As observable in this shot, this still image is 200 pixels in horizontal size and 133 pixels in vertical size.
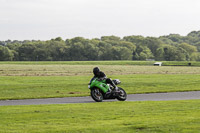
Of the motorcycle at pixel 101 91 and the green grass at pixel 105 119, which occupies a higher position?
the motorcycle at pixel 101 91

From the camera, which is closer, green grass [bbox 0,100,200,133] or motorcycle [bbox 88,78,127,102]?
green grass [bbox 0,100,200,133]

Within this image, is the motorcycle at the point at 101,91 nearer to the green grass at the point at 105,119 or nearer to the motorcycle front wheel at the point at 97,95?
the motorcycle front wheel at the point at 97,95

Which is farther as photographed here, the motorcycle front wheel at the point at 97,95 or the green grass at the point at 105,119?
the motorcycle front wheel at the point at 97,95

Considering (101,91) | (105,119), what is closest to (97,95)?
(101,91)

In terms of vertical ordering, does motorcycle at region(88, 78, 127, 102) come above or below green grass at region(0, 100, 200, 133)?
above

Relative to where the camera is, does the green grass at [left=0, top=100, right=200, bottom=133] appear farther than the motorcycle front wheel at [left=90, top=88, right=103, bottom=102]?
No

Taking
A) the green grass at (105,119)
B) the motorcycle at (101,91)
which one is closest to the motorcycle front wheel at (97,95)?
the motorcycle at (101,91)

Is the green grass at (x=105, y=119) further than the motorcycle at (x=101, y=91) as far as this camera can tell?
No

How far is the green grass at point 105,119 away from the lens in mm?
12172

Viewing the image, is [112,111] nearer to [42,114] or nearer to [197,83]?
[42,114]

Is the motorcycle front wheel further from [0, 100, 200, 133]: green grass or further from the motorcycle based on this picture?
[0, 100, 200, 133]: green grass

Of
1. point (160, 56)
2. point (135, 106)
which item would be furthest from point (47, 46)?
point (135, 106)

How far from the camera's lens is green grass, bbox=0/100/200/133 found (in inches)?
479

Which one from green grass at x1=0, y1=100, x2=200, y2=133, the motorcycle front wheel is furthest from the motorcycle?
green grass at x1=0, y1=100, x2=200, y2=133
